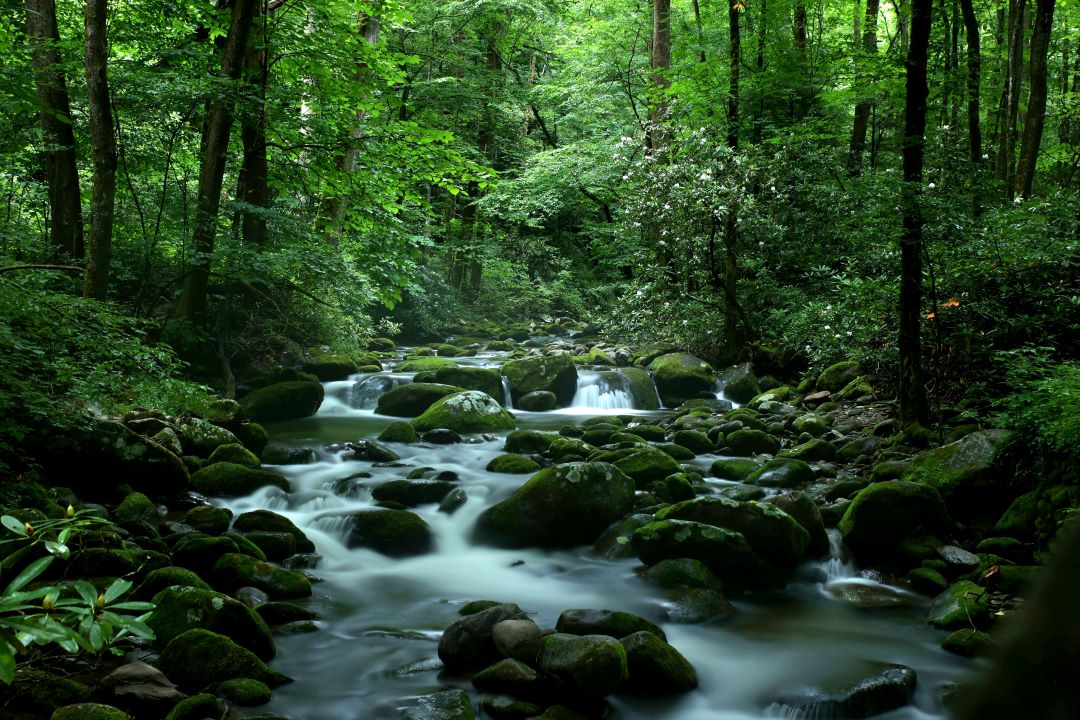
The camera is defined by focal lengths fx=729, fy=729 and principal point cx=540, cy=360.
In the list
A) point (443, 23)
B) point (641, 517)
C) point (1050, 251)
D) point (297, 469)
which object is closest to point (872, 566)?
point (641, 517)

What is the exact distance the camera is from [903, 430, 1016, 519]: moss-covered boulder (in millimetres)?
7008

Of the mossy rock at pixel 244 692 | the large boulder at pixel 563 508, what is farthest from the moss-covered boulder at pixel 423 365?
the mossy rock at pixel 244 692

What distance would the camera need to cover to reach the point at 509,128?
25281 millimetres

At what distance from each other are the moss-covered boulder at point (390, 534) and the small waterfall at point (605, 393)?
7.55m

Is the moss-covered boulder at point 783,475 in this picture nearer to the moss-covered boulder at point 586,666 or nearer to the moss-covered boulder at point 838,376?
the moss-covered boulder at point 838,376

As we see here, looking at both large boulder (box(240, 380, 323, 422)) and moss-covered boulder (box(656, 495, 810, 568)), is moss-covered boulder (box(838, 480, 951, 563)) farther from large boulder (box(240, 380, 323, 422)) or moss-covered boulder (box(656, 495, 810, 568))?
large boulder (box(240, 380, 323, 422))

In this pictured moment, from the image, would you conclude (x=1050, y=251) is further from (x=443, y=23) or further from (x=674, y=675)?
(x=443, y=23)

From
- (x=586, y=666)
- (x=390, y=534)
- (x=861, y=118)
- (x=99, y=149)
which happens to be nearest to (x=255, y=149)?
(x=99, y=149)

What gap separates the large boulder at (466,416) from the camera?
12.1 metres

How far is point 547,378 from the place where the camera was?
49.5 feet

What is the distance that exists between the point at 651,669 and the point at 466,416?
25.3 ft

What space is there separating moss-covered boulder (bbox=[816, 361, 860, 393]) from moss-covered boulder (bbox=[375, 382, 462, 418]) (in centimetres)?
647

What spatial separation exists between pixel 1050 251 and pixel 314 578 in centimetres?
855

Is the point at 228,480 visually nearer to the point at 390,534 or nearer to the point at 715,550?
the point at 390,534
